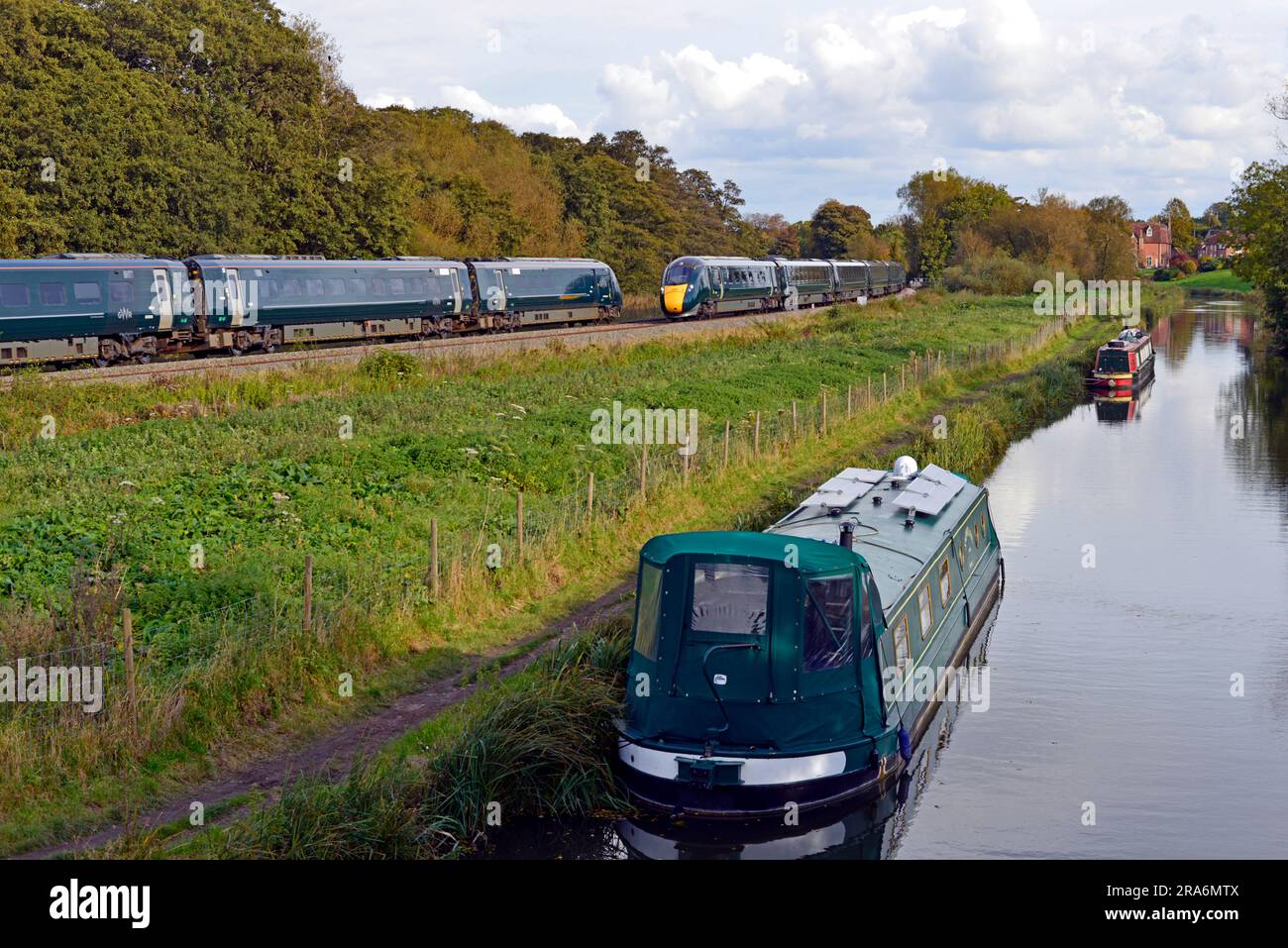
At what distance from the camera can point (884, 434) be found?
36.0 metres

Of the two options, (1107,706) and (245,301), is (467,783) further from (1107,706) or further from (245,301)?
(245,301)

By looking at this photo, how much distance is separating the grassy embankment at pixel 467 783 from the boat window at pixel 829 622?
2355 millimetres

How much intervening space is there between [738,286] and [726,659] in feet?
175

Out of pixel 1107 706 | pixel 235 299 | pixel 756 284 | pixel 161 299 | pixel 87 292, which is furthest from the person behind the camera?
pixel 756 284

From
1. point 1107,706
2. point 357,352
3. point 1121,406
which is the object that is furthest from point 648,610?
point 1121,406

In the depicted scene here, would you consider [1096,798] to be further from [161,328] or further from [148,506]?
[161,328]

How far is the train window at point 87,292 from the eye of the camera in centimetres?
3459

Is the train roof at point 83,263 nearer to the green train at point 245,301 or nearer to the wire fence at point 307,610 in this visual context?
the green train at point 245,301

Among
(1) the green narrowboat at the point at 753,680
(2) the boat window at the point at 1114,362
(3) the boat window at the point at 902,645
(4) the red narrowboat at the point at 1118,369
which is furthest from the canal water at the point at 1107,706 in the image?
(2) the boat window at the point at 1114,362

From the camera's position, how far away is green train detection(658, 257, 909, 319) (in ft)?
193

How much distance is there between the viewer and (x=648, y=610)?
12.9m

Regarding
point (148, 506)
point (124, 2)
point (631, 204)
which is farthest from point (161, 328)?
point (631, 204)

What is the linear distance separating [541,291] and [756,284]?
1708 cm

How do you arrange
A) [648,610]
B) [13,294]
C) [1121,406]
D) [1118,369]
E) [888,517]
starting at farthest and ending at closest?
[1118,369] < [1121,406] < [13,294] < [888,517] < [648,610]
